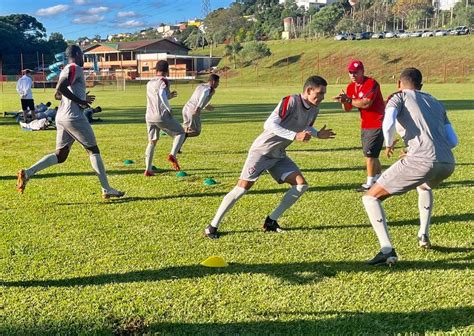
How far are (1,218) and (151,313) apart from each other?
365 centimetres

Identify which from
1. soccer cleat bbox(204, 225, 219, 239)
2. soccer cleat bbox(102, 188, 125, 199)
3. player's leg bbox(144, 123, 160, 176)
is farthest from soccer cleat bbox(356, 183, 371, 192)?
soccer cleat bbox(102, 188, 125, 199)

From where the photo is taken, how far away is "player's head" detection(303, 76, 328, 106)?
17.3 feet

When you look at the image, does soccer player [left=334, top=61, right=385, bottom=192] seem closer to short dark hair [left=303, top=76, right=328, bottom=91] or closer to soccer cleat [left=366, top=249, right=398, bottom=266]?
short dark hair [left=303, top=76, right=328, bottom=91]

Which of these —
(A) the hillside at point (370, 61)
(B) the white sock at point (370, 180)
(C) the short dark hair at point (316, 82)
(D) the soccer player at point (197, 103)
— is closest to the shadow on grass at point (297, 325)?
(C) the short dark hair at point (316, 82)

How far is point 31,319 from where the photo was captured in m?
3.83

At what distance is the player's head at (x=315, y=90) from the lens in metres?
5.26

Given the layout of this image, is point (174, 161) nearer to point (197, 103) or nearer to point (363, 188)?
point (197, 103)

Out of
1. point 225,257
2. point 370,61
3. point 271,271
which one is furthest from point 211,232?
point 370,61

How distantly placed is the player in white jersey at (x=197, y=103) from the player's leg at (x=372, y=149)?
127 inches

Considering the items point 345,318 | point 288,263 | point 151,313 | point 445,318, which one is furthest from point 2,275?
→ point 445,318

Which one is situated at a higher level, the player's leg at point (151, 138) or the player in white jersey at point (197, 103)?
the player in white jersey at point (197, 103)

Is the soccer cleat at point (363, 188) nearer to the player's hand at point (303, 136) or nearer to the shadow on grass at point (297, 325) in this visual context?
the player's hand at point (303, 136)

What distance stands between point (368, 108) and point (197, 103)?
11.9 feet

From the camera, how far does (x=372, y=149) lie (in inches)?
316
